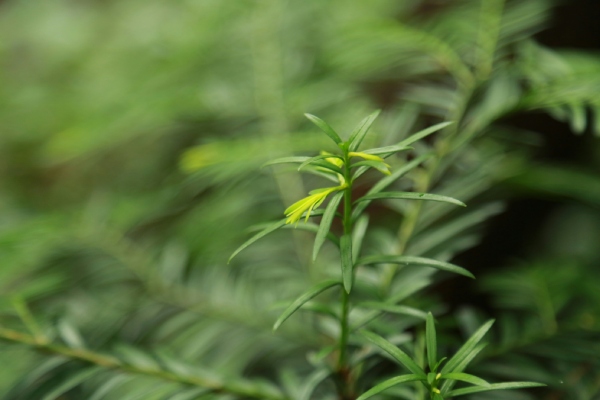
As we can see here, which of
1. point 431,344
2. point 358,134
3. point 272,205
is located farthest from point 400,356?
point 272,205

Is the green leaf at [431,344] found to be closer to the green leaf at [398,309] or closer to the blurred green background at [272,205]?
the green leaf at [398,309]

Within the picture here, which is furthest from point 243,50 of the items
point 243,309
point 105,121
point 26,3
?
point 26,3

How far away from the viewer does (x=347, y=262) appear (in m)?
0.31

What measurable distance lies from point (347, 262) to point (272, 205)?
1.38 feet

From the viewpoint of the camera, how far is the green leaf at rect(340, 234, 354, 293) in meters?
0.30

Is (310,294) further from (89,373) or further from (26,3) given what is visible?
(26,3)

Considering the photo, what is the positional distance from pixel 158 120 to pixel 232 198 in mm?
234

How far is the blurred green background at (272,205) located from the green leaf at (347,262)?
126 millimetres

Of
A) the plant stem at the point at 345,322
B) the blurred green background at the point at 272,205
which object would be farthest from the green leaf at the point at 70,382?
the plant stem at the point at 345,322

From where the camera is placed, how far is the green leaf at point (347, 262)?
305mm

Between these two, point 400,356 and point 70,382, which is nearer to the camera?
point 400,356

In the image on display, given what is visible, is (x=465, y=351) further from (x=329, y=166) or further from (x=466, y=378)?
(x=329, y=166)

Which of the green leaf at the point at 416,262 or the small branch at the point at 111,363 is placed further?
the small branch at the point at 111,363

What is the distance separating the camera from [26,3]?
5.54 feet
